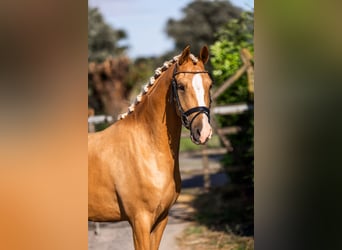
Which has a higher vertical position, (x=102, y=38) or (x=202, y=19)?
(x=202, y=19)

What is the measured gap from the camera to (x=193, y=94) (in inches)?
96.0

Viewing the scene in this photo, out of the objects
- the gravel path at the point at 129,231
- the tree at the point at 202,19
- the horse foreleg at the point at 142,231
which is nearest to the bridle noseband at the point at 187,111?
the horse foreleg at the point at 142,231

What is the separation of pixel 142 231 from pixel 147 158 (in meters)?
→ 0.36

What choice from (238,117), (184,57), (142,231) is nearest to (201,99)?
(184,57)

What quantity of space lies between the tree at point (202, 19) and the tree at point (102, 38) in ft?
5.26

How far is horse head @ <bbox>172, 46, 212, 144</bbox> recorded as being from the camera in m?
2.39

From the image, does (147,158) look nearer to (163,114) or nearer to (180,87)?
(163,114)

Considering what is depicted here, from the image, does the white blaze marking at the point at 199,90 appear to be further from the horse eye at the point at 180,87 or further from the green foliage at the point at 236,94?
the green foliage at the point at 236,94

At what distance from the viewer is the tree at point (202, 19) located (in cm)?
1467

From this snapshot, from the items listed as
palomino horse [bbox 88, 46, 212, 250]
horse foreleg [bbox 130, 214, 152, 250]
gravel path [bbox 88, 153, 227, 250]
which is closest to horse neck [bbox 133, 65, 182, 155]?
palomino horse [bbox 88, 46, 212, 250]

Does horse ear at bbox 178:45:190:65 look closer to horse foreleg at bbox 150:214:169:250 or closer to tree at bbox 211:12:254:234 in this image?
horse foreleg at bbox 150:214:169:250

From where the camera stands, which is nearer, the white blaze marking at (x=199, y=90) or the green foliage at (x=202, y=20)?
the white blaze marking at (x=199, y=90)
